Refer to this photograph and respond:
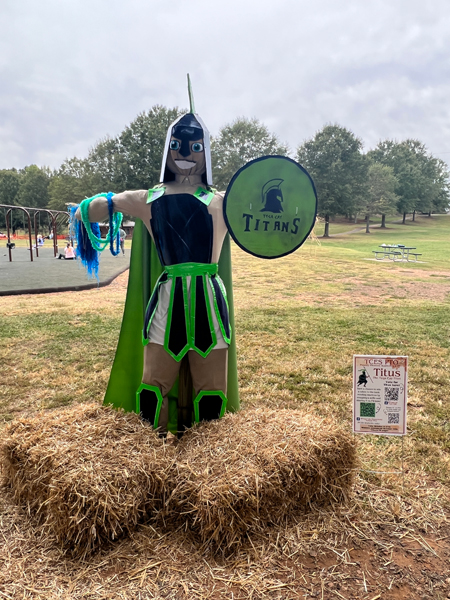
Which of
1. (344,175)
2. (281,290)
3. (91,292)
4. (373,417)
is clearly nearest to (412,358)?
(373,417)

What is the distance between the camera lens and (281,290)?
9.81 meters

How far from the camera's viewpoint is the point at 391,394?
7.67ft

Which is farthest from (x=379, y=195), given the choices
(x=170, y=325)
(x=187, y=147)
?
(x=170, y=325)

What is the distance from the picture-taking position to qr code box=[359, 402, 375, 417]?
7.76ft

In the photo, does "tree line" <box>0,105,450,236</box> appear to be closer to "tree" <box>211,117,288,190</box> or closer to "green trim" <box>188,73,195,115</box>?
"tree" <box>211,117,288,190</box>

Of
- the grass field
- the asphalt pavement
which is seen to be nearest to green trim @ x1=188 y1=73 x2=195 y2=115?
the grass field

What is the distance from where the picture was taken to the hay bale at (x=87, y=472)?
182 cm

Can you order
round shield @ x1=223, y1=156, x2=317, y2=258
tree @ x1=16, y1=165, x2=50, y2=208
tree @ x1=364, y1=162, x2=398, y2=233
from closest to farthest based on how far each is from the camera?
round shield @ x1=223, y1=156, x2=317, y2=258 → tree @ x1=364, y1=162, x2=398, y2=233 → tree @ x1=16, y1=165, x2=50, y2=208

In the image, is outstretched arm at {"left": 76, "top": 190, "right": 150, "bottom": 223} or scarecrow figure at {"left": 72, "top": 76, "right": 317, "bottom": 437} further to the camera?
outstretched arm at {"left": 76, "top": 190, "right": 150, "bottom": 223}

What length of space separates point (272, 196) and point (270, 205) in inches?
1.8

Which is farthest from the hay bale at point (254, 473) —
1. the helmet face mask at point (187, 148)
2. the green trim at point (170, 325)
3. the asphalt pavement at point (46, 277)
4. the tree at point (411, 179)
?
the tree at point (411, 179)

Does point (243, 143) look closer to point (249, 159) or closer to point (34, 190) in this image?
point (249, 159)

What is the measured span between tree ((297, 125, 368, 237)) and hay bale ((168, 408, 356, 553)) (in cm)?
3314

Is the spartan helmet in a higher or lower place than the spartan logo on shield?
higher
